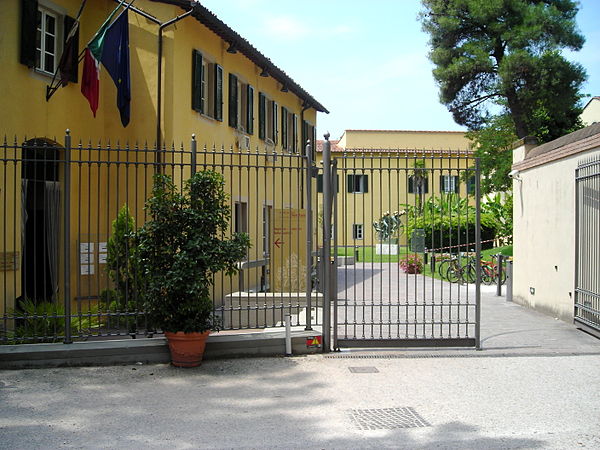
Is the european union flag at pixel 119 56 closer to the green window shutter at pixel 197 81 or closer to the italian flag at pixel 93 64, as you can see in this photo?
the italian flag at pixel 93 64

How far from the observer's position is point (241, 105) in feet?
54.0

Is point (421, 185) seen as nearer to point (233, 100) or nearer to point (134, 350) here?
point (134, 350)

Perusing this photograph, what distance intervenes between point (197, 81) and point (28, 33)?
3.76 metres

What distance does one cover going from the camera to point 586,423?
218 inches

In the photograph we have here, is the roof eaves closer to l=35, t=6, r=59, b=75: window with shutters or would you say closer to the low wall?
l=35, t=6, r=59, b=75: window with shutters

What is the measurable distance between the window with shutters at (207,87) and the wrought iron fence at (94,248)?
1.01m

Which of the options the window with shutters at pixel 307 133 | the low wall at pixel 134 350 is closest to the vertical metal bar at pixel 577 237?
the low wall at pixel 134 350

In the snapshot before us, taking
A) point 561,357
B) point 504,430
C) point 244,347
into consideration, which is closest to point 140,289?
point 244,347

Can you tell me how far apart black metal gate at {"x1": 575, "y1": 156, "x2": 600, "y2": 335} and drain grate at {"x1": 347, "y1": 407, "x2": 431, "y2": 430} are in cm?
488

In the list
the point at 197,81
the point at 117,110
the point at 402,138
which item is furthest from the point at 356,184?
Answer: the point at 402,138

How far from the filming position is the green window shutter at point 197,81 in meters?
13.2

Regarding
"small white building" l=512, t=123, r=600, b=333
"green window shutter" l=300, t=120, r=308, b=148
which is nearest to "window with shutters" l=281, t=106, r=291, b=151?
"green window shutter" l=300, t=120, r=308, b=148

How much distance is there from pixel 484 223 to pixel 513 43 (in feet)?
41.6

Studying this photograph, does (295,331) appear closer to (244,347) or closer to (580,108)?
(244,347)
